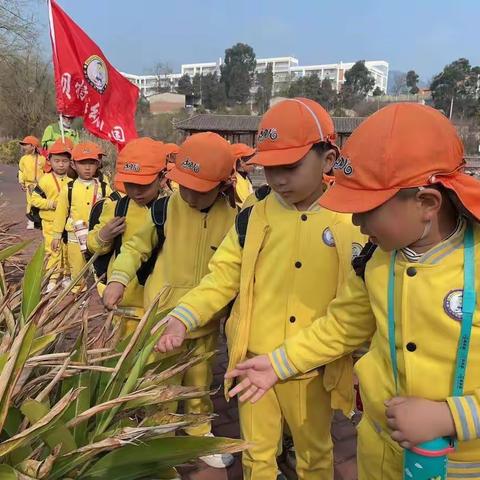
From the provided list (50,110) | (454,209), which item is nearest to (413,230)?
(454,209)

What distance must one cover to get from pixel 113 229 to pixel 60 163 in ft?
10.9

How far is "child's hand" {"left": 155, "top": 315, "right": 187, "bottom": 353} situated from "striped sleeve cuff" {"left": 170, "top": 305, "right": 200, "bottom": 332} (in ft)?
0.05

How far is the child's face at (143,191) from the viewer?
320 cm

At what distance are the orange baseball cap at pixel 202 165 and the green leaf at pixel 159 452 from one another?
4.23 ft

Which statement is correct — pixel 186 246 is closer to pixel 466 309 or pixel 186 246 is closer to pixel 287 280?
pixel 287 280

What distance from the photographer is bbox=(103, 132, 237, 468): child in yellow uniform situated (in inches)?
104

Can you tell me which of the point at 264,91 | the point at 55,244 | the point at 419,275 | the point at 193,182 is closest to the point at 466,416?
the point at 419,275

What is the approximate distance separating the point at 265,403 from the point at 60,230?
366 cm

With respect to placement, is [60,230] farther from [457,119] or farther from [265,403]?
[457,119]

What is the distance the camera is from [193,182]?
2.60m

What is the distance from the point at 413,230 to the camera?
4.75 feet

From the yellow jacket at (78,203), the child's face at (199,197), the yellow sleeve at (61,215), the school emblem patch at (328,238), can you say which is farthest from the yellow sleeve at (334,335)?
the yellow sleeve at (61,215)

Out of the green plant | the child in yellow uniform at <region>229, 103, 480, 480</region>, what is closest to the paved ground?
the green plant

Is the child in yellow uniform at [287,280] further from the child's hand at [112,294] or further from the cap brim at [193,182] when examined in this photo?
the child's hand at [112,294]
